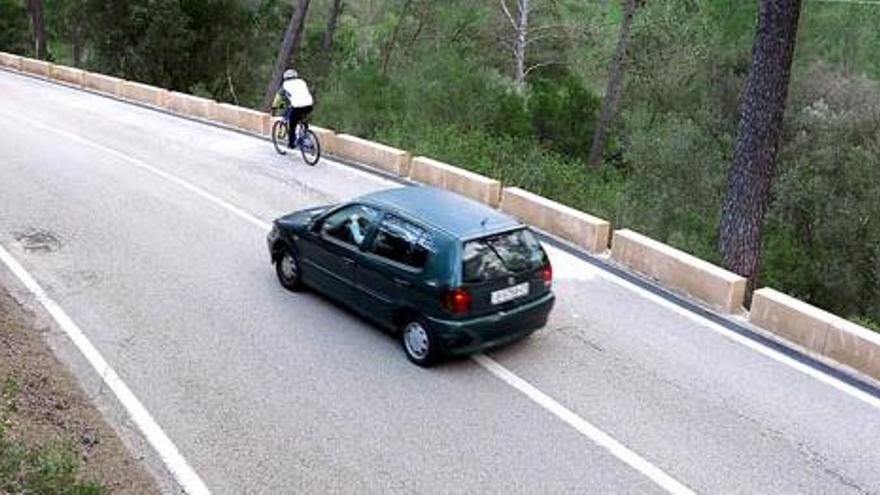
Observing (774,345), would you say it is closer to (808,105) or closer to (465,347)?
(465,347)

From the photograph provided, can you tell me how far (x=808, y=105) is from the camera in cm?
1877

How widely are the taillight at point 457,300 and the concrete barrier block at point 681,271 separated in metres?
3.66

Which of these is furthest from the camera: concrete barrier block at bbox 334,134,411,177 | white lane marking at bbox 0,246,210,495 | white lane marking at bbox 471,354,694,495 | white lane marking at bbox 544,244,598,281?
concrete barrier block at bbox 334,134,411,177

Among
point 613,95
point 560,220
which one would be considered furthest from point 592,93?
point 560,220

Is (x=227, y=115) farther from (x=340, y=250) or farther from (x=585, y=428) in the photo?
(x=585, y=428)

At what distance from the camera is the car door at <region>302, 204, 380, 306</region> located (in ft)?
29.9

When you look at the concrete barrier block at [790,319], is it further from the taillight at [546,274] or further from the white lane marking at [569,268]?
the taillight at [546,274]

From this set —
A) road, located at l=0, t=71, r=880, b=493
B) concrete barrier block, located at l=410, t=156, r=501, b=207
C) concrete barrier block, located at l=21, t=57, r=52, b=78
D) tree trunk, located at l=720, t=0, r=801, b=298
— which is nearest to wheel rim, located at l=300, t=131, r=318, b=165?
concrete barrier block, located at l=410, t=156, r=501, b=207

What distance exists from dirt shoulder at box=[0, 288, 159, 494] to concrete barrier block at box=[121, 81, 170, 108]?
15771mm

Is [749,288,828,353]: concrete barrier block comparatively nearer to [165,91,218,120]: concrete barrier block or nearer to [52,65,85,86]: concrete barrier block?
[165,91,218,120]: concrete barrier block

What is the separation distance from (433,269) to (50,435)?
11.6ft

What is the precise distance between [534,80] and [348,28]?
15090mm

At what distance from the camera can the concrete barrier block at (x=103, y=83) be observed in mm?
25391

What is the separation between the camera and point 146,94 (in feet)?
79.4
